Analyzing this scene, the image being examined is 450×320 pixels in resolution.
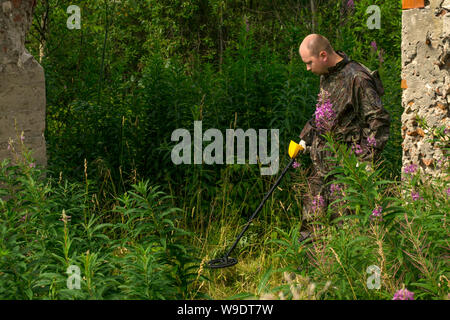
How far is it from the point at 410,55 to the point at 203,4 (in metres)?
10.9

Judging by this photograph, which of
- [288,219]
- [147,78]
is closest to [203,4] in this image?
[147,78]

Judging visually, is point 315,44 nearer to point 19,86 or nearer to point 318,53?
point 318,53

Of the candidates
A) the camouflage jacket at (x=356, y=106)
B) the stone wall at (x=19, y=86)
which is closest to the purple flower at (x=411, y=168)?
the camouflage jacket at (x=356, y=106)

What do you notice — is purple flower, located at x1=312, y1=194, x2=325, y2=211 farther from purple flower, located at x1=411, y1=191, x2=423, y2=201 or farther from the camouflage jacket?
purple flower, located at x1=411, y1=191, x2=423, y2=201

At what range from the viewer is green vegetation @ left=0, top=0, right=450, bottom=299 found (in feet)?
10.3

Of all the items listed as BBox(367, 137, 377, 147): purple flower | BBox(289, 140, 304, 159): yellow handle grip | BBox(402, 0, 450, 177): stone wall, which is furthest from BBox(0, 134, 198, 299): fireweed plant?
BBox(402, 0, 450, 177): stone wall

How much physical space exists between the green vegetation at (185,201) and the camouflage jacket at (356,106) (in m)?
0.44

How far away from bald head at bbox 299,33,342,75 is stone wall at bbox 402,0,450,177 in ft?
2.28

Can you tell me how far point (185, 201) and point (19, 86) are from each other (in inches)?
77.5

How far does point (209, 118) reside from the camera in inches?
243

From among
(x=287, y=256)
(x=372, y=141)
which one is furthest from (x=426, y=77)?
(x=287, y=256)

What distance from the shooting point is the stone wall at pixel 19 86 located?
486cm

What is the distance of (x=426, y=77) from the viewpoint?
477cm

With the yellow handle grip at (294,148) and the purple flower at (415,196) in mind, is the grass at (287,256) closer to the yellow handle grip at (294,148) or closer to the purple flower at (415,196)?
the purple flower at (415,196)
